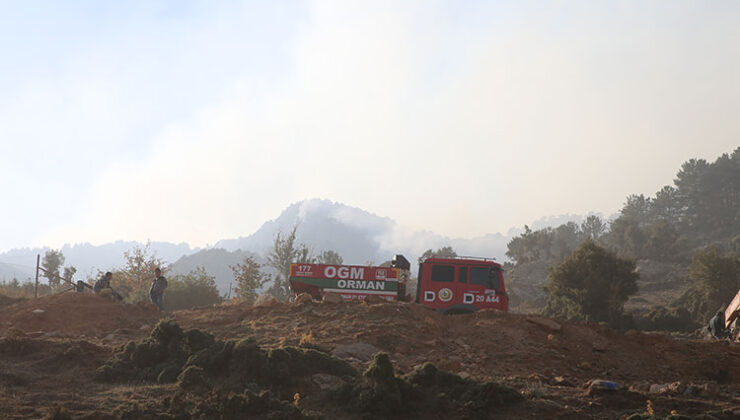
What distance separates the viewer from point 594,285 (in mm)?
36062

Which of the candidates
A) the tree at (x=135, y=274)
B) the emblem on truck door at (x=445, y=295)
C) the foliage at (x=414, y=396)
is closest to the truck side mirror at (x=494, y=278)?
the emblem on truck door at (x=445, y=295)

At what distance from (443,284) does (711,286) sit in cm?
2777

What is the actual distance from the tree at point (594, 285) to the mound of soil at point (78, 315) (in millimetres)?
26224

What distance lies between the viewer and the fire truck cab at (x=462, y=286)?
63.3 ft

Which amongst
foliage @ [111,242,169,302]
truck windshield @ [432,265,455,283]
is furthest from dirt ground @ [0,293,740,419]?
foliage @ [111,242,169,302]

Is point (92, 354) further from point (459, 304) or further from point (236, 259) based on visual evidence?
point (236, 259)

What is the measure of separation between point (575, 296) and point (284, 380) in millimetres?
30103

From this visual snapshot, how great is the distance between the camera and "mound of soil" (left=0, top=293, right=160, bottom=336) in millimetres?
19406

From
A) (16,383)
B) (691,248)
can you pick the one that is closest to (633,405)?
(16,383)

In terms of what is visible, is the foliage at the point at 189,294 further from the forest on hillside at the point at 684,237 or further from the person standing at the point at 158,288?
the forest on hillside at the point at 684,237

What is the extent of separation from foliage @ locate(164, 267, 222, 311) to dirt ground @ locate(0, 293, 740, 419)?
438 inches

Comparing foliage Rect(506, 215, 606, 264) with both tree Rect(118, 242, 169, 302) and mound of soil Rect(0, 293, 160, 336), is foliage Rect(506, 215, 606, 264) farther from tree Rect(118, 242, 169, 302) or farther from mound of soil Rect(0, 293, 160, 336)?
mound of soil Rect(0, 293, 160, 336)

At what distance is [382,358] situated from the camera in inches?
404

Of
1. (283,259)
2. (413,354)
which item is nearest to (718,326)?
(413,354)
